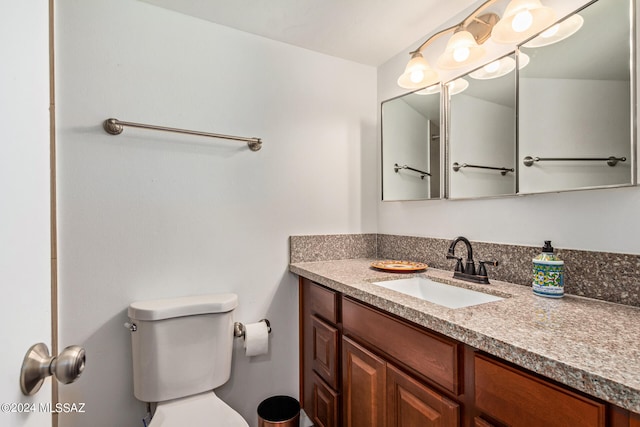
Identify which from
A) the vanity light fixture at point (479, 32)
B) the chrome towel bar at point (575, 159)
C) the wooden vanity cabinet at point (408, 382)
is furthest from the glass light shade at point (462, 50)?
the wooden vanity cabinet at point (408, 382)

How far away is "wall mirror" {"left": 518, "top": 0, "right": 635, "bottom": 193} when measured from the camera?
3.02 feet

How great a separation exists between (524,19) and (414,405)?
1355 mm

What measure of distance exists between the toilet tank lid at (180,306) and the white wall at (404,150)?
110 cm

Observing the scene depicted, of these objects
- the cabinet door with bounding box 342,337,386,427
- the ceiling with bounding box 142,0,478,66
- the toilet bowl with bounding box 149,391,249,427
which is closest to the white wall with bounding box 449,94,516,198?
the ceiling with bounding box 142,0,478,66

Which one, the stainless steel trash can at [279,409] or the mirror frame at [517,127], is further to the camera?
the stainless steel trash can at [279,409]

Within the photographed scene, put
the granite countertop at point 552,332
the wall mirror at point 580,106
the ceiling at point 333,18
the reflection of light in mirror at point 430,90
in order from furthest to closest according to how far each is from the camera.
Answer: the reflection of light in mirror at point 430,90, the ceiling at point 333,18, the wall mirror at point 580,106, the granite countertop at point 552,332

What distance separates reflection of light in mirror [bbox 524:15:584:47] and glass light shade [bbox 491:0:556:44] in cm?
3

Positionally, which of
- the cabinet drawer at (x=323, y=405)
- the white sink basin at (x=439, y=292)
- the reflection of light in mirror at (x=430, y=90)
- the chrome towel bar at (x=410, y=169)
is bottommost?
the cabinet drawer at (x=323, y=405)

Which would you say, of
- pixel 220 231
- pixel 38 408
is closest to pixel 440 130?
pixel 220 231

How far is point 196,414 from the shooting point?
1196mm

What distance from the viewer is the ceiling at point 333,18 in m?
1.39

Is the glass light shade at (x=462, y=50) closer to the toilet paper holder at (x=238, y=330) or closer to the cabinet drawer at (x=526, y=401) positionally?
the cabinet drawer at (x=526, y=401)

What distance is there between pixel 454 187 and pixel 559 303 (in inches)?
27.0

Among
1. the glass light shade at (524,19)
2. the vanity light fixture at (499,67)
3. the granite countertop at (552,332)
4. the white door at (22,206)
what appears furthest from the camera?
the vanity light fixture at (499,67)
